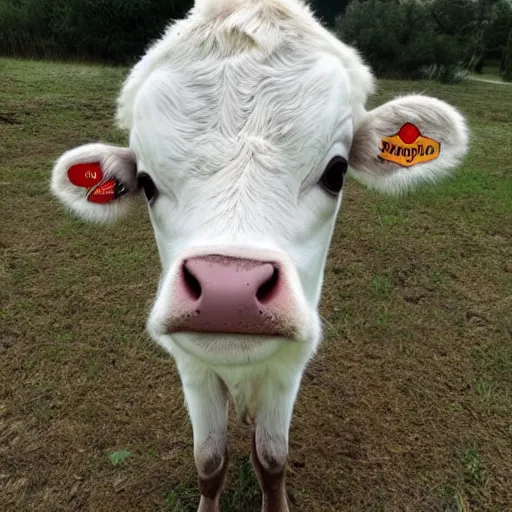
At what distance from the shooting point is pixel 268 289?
3.76 ft

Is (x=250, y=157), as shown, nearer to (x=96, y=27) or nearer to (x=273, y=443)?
(x=273, y=443)

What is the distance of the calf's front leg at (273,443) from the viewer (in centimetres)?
215

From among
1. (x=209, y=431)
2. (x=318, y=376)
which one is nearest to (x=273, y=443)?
(x=209, y=431)

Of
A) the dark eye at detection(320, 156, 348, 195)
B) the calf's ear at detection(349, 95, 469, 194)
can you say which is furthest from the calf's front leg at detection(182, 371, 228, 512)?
the calf's ear at detection(349, 95, 469, 194)

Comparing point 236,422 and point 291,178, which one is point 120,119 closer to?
point 291,178

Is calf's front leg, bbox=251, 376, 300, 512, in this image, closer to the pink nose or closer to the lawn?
the lawn

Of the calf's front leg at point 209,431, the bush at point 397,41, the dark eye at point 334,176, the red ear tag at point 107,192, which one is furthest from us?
the bush at point 397,41

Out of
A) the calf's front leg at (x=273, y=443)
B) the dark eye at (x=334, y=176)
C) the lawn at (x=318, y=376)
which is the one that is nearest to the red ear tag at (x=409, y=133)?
the dark eye at (x=334, y=176)

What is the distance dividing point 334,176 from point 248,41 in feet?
1.69

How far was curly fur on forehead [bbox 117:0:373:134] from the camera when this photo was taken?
1.59 m

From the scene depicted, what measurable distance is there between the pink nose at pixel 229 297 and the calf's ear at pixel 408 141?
0.98 metres

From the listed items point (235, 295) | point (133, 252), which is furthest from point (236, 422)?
point (133, 252)

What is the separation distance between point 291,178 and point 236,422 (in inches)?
70.4

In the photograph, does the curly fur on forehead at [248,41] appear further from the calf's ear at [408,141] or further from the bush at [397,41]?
the bush at [397,41]
